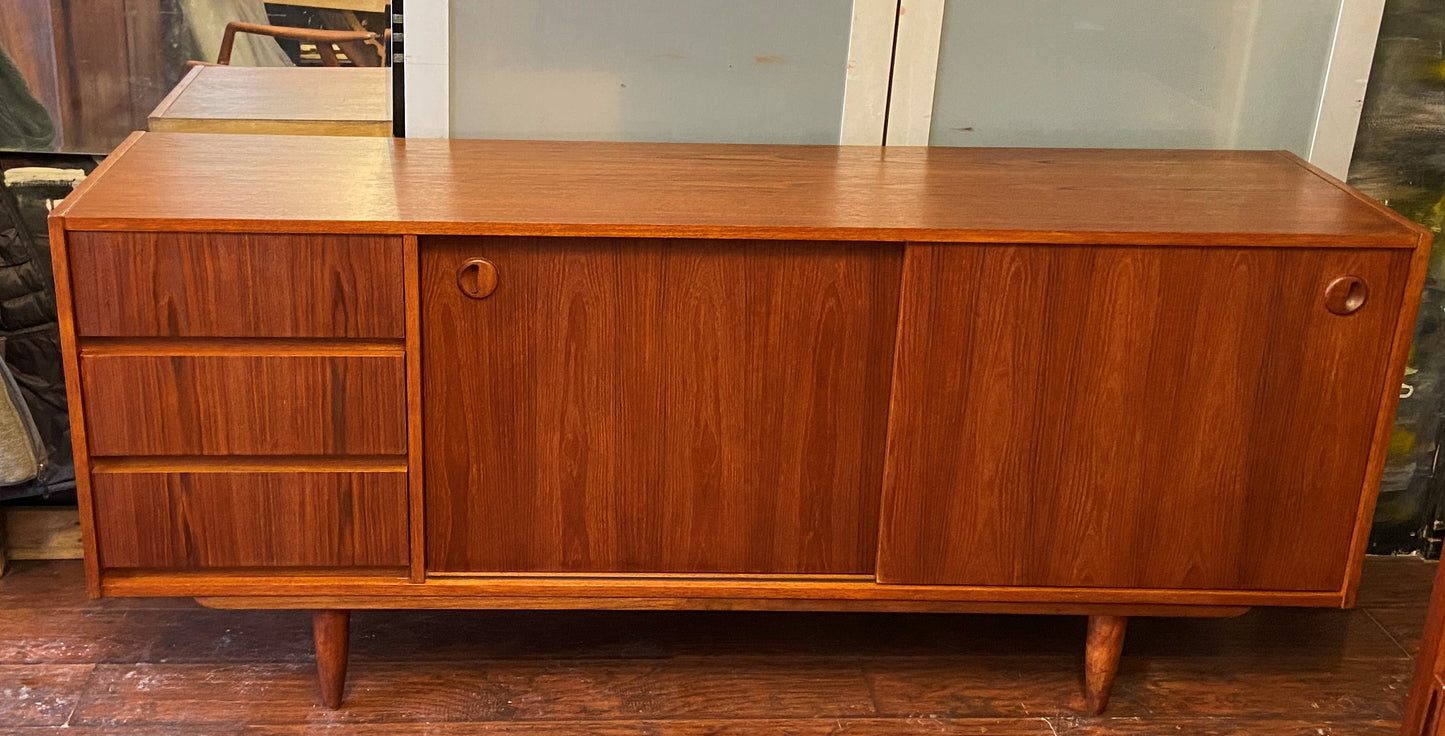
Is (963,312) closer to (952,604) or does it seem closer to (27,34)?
(952,604)

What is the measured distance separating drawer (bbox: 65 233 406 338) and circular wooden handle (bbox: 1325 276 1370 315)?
0.98m

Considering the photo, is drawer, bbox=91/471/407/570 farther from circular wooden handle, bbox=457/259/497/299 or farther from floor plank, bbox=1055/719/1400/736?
floor plank, bbox=1055/719/1400/736

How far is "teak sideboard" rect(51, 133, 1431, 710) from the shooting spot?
1399 mm

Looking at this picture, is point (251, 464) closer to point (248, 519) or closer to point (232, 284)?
point (248, 519)

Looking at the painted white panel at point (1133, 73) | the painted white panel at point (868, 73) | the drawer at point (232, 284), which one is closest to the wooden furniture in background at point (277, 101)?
the drawer at point (232, 284)

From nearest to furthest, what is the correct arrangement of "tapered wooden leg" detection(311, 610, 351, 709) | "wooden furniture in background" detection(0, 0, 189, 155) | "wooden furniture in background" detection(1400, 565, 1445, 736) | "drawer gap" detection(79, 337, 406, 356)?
"wooden furniture in background" detection(1400, 565, 1445, 736), "drawer gap" detection(79, 337, 406, 356), "tapered wooden leg" detection(311, 610, 351, 709), "wooden furniture in background" detection(0, 0, 189, 155)

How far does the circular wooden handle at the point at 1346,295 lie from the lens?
1431 millimetres

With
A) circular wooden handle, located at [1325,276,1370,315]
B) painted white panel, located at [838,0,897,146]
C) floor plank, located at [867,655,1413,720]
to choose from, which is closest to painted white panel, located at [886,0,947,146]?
painted white panel, located at [838,0,897,146]

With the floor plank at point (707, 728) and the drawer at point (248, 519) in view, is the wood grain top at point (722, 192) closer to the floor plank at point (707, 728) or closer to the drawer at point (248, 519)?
the drawer at point (248, 519)

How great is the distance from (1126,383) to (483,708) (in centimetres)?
86

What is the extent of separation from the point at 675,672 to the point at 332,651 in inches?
17.0

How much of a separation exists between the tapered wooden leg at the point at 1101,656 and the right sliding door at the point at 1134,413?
10cm

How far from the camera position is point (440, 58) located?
1742 millimetres

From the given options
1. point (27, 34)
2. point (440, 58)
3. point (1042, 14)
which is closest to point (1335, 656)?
point (1042, 14)
